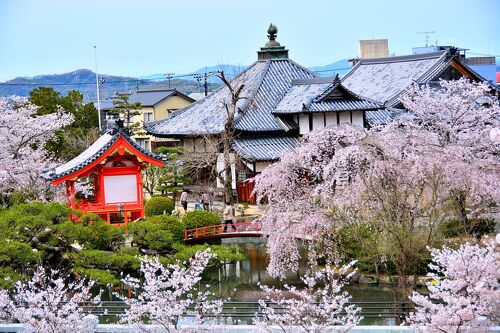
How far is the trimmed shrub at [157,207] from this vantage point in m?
29.1

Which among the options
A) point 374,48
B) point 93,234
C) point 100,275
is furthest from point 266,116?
point 374,48

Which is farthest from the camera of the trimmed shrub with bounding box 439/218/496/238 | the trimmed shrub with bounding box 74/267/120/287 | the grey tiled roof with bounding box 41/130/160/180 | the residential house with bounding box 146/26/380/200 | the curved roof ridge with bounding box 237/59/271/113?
the curved roof ridge with bounding box 237/59/271/113

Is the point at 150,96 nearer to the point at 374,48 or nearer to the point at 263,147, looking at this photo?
the point at 374,48

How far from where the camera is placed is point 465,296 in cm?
1194

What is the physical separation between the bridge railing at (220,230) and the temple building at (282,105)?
566cm

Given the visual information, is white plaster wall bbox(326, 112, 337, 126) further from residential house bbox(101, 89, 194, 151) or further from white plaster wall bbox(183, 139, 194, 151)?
residential house bbox(101, 89, 194, 151)

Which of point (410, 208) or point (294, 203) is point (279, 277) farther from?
point (410, 208)

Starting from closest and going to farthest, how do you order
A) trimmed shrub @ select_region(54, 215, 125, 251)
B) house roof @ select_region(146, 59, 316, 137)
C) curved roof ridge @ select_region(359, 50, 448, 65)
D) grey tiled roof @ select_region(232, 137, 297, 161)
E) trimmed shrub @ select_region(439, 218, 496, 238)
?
trimmed shrub @ select_region(54, 215, 125, 251) < trimmed shrub @ select_region(439, 218, 496, 238) < grey tiled roof @ select_region(232, 137, 297, 161) < house roof @ select_region(146, 59, 316, 137) < curved roof ridge @ select_region(359, 50, 448, 65)

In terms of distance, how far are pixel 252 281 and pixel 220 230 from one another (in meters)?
3.65

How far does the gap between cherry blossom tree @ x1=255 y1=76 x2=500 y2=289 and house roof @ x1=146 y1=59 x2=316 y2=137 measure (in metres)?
9.02

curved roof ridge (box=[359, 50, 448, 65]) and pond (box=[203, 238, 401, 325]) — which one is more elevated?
curved roof ridge (box=[359, 50, 448, 65])

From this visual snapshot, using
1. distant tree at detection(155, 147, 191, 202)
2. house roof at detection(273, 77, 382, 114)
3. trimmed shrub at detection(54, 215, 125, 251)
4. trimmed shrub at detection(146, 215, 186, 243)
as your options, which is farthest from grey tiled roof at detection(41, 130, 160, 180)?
house roof at detection(273, 77, 382, 114)

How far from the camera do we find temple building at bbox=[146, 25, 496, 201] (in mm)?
33000

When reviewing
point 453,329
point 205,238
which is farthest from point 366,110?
point 453,329
